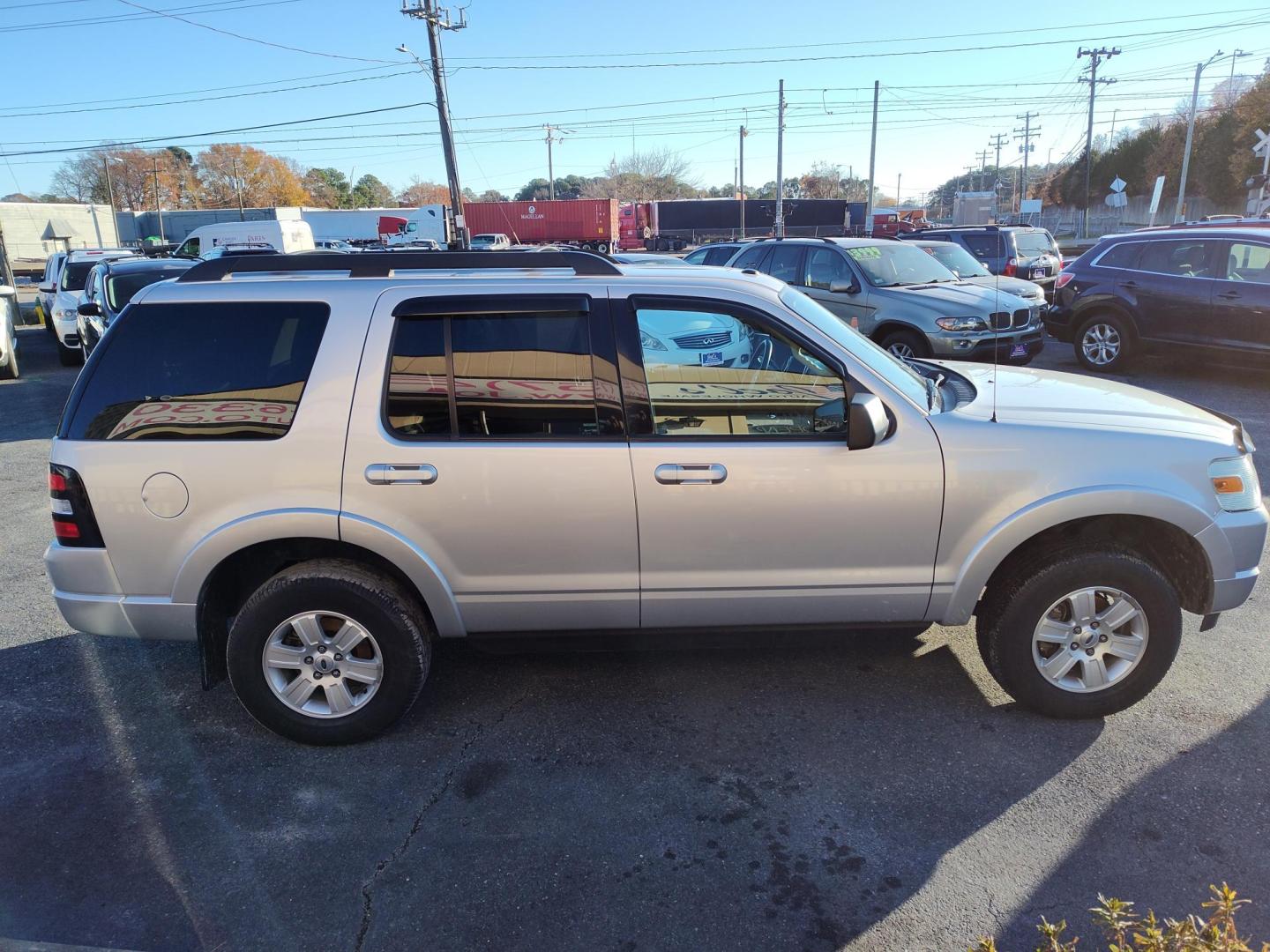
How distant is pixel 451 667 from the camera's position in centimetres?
421

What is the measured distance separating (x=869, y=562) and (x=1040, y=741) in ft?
3.32

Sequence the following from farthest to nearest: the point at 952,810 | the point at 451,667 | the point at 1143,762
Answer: the point at 451,667, the point at 1143,762, the point at 952,810

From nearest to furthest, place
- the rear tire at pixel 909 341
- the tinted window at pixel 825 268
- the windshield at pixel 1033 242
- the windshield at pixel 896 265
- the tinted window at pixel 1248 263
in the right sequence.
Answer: the tinted window at pixel 1248 263, the rear tire at pixel 909 341, the windshield at pixel 896 265, the tinted window at pixel 825 268, the windshield at pixel 1033 242

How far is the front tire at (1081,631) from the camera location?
339cm

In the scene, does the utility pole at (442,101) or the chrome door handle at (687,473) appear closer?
the chrome door handle at (687,473)

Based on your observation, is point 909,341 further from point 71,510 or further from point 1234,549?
point 71,510

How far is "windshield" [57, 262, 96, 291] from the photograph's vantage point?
54.9 feet

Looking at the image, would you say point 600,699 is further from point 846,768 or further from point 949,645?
point 949,645

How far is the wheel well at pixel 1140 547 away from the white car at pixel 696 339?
4.56ft

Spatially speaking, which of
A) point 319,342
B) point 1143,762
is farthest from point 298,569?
point 1143,762

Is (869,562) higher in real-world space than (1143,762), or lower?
higher

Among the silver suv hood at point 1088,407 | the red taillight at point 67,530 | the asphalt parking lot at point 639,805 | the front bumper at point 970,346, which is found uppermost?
the silver suv hood at point 1088,407

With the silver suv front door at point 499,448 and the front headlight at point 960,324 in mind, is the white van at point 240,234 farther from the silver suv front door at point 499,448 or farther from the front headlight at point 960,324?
the silver suv front door at point 499,448

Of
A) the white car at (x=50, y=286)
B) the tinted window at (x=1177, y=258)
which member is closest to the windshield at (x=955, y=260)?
the tinted window at (x=1177, y=258)
